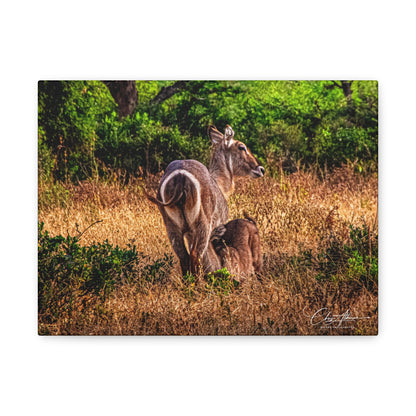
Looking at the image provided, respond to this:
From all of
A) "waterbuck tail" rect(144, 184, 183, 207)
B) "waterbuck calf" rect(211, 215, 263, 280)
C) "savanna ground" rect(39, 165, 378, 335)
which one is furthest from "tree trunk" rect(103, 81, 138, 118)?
"waterbuck calf" rect(211, 215, 263, 280)

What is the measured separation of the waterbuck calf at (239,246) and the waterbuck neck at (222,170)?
31cm

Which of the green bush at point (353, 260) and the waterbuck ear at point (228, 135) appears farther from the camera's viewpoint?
the waterbuck ear at point (228, 135)

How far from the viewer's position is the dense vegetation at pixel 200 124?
645 centimetres

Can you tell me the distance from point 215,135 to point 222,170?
0.31 meters

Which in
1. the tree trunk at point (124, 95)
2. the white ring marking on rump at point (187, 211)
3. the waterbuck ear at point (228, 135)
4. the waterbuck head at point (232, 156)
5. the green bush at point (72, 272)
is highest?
the tree trunk at point (124, 95)

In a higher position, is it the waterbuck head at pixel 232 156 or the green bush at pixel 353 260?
the waterbuck head at pixel 232 156

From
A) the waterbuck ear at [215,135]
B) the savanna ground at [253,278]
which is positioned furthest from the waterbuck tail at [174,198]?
the waterbuck ear at [215,135]

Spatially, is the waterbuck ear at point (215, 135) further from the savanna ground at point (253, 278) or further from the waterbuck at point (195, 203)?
the savanna ground at point (253, 278)

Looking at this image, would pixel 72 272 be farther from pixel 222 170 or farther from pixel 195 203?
pixel 222 170

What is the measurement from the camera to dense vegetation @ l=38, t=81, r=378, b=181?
645 centimetres

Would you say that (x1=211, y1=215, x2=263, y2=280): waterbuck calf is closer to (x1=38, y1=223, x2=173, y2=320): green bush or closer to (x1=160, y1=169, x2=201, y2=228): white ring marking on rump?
(x1=160, y1=169, x2=201, y2=228): white ring marking on rump

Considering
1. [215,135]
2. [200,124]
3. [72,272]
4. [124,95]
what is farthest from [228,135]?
[72,272]

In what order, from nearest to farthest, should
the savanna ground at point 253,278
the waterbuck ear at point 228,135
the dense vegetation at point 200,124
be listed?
the savanna ground at point 253,278 → the dense vegetation at point 200,124 → the waterbuck ear at point 228,135

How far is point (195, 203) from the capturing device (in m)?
6.39
